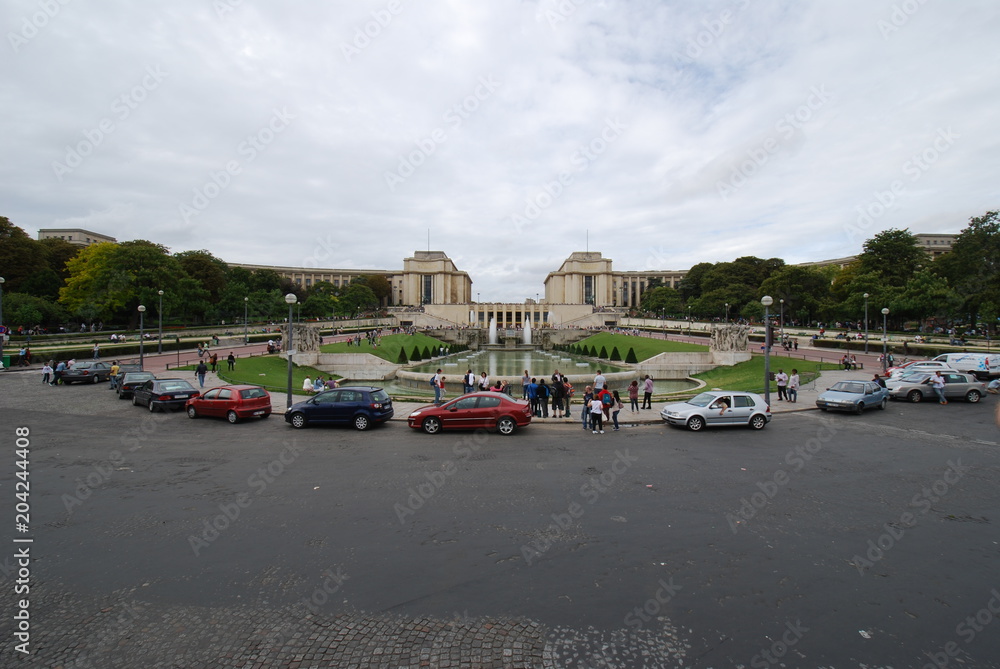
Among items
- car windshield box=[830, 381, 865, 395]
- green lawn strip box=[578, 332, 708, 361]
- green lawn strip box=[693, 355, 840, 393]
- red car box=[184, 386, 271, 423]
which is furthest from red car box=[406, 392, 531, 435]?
green lawn strip box=[578, 332, 708, 361]

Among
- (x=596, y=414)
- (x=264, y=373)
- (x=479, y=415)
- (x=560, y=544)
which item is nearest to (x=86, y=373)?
(x=264, y=373)

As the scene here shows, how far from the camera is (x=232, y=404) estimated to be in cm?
1648

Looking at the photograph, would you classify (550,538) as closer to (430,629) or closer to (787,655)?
(430,629)

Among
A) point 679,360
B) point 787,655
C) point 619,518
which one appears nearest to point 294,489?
point 619,518

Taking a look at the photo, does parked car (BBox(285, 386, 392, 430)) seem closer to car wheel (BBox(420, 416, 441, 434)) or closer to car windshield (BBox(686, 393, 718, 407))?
car wheel (BBox(420, 416, 441, 434))

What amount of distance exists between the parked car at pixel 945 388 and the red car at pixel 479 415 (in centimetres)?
1755

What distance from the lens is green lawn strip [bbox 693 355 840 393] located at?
1107 inches

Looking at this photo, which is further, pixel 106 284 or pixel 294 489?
pixel 106 284

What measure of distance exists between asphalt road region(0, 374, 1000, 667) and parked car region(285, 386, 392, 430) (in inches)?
104

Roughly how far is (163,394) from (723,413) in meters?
20.1

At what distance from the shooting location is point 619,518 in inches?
302

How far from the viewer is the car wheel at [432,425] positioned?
1461 cm

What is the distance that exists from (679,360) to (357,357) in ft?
83.3

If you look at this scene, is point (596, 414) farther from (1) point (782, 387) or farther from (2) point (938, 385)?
(2) point (938, 385)
